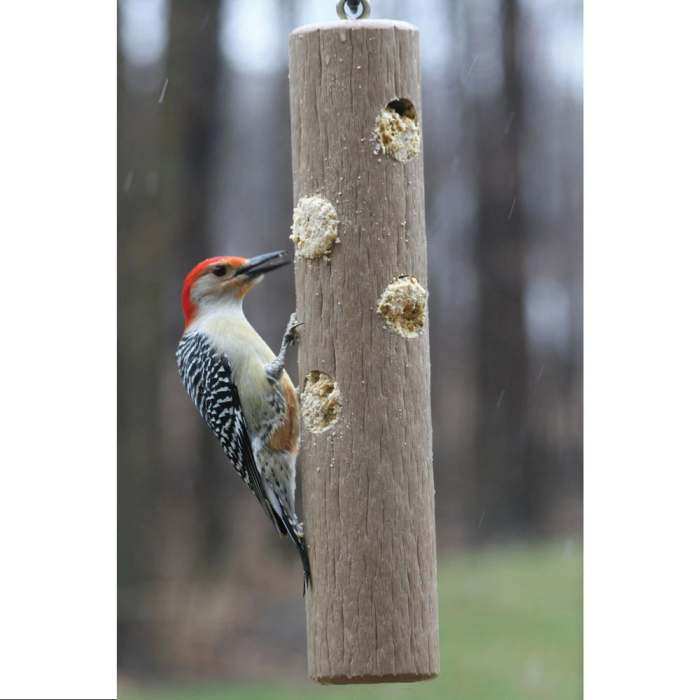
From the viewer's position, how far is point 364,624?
8.33ft

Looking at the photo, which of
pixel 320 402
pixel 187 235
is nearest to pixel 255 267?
pixel 320 402

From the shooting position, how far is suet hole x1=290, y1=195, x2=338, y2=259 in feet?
8.44

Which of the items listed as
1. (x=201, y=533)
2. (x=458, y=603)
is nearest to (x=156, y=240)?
(x=201, y=533)

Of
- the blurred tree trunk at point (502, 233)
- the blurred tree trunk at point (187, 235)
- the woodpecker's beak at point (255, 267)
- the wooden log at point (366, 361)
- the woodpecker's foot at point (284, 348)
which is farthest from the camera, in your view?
the blurred tree trunk at point (502, 233)

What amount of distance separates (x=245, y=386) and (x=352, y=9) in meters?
0.93

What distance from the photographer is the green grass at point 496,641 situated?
7.05 meters

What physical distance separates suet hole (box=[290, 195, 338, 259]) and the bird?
0.11m

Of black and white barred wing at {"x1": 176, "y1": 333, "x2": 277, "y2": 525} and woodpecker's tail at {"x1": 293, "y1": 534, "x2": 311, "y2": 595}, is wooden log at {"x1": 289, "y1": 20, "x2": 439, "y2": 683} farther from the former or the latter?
black and white barred wing at {"x1": 176, "y1": 333, "x2": 277, "y2": 525}

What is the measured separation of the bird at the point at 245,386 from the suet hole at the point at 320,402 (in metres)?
0.09

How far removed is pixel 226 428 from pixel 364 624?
0.60 m

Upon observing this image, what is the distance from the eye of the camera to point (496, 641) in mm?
7391

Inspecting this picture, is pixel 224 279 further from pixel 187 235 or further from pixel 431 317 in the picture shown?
pixel 431 317

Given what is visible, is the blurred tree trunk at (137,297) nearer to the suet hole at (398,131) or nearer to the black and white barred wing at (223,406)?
the black and white barred wing at (223,406)

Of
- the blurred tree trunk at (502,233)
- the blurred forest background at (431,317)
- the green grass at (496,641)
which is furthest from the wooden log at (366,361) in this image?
the blurred tree trunk at (502,233)
